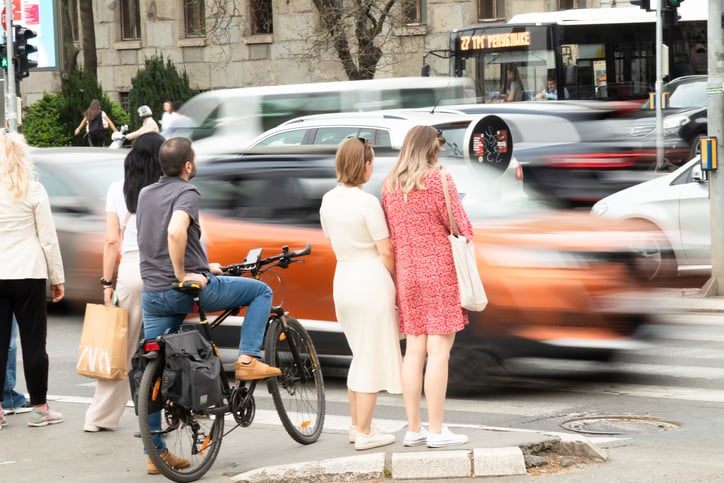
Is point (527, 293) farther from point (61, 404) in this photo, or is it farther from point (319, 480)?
point (61, 404)

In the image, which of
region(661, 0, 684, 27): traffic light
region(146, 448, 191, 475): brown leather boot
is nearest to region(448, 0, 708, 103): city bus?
region(661, 0, 684, 27): traffic light

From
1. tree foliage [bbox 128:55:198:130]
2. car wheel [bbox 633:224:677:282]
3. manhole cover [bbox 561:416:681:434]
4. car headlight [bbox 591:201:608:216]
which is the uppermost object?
tree foliage [bbox 128:55:198:130]

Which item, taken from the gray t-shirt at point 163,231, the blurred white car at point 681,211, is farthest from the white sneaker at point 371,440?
the blurred white car at point 681,211

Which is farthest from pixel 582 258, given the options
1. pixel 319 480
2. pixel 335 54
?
pixel 335 54

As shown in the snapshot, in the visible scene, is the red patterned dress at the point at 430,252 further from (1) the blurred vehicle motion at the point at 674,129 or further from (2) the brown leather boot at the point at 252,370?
(1) the blurred vehicle motion at the point at 674,129

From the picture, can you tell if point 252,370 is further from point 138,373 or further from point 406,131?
point 406,131

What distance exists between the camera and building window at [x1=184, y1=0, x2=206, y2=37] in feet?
137

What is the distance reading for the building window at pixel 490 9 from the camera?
37.4 meters

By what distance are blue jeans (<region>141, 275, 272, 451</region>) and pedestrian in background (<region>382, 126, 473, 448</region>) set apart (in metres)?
0.75

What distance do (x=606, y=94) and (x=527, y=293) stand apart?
22882 millimetres

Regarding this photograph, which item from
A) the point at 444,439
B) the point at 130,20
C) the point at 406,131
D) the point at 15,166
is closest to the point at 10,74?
the point at 406,131

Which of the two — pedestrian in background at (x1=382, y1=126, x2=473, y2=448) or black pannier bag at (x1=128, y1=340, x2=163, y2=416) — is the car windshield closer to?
pedestrian in background at (x1=382, y1=126, x2=473, y2=448)

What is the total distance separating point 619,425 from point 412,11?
101 ft

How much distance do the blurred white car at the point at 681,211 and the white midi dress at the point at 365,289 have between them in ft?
25.3
